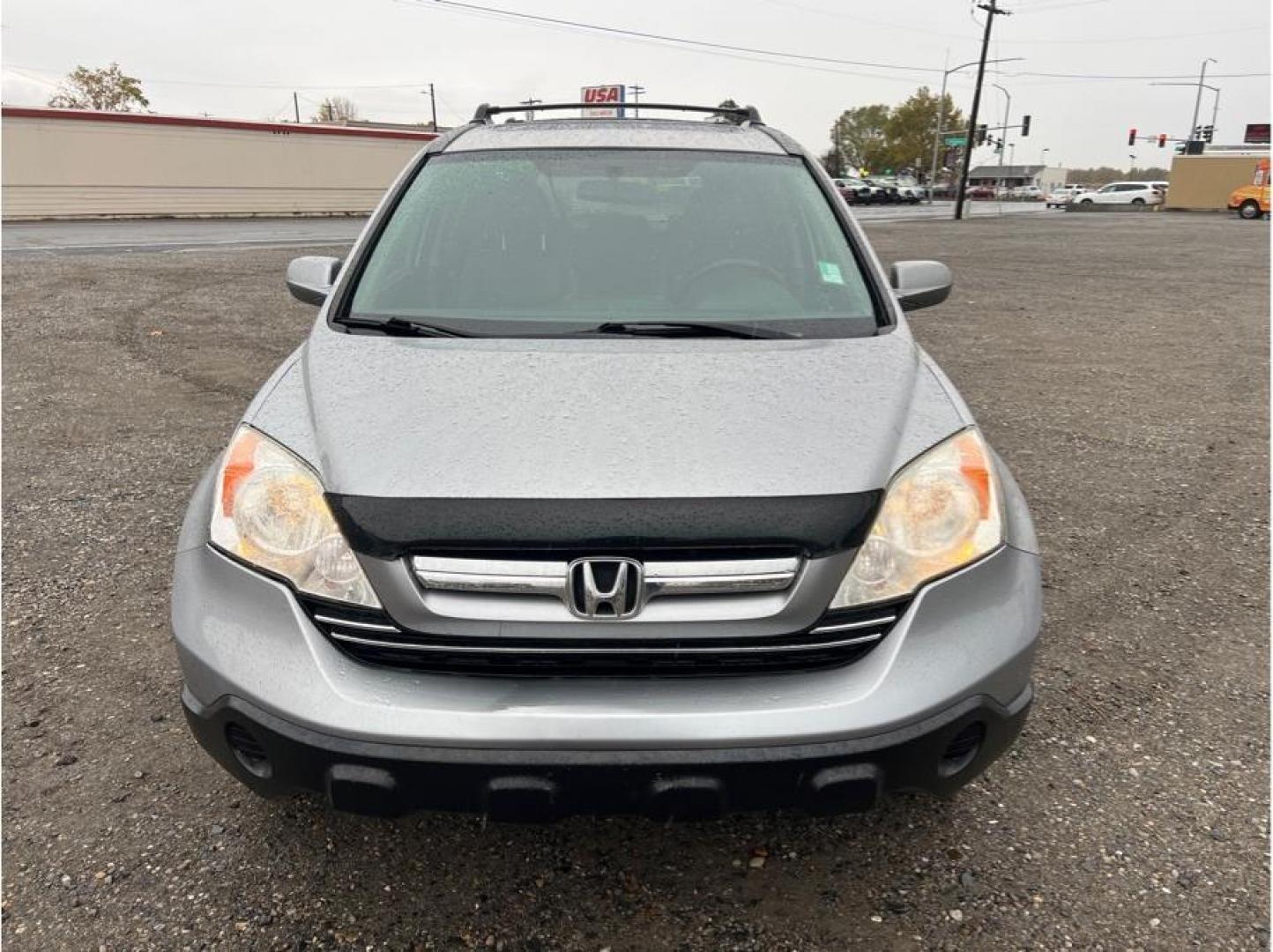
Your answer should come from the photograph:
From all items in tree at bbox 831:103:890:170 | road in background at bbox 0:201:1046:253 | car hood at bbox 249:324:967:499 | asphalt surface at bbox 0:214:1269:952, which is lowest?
asphalt surface at bbox 0:214:1269:952

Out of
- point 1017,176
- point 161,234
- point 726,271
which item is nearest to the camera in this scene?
point 726,271

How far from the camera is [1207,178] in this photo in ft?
137

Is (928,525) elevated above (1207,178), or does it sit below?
below

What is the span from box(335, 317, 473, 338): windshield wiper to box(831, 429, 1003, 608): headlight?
1.20 m

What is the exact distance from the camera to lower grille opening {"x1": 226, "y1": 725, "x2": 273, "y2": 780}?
175 centimetres

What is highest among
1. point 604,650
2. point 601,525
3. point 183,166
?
point 183,166

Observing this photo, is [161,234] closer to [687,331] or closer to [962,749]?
[687,331]

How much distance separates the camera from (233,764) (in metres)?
1.82

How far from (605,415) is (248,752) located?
38.8 inches

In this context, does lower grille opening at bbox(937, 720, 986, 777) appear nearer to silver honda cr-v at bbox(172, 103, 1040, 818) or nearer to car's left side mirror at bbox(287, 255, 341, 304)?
silver honda cr-v at bbox(172, 103, 1040, 818)

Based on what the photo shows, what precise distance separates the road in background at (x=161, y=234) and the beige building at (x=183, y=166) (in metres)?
1.40

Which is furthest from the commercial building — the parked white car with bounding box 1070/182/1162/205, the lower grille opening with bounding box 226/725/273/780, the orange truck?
the lower grille opening with bounding box 226/725/273/780

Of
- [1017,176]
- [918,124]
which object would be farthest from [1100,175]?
[918,124]

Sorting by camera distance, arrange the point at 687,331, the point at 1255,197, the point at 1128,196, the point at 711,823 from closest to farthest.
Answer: the point at 711,823 → the point at 687,331 → the point at 1255,197 → the point at 1128,196
